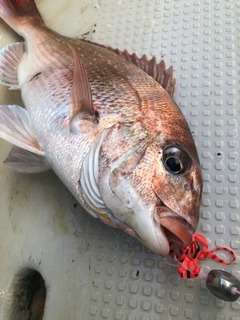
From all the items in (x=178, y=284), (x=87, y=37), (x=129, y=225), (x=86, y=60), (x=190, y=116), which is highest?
(x=86, y=60)

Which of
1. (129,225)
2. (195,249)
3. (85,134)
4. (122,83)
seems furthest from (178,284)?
(122,83)

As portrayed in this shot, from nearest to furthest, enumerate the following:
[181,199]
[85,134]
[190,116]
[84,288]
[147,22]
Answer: [181,199], [85,134], [84,288], [190,116], [147,22]

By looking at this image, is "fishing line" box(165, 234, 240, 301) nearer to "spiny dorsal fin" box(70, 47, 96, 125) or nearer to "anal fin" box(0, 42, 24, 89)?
"spiny dorsal fin" box(70, 47, 96, 125)

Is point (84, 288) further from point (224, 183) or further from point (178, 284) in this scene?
point (224, 183)

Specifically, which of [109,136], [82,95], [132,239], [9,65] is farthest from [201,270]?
[9,65]

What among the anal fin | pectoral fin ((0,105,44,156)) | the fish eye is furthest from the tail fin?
the fish eye

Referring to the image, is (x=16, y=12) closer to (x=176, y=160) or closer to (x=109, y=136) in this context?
(x=109, y=136)

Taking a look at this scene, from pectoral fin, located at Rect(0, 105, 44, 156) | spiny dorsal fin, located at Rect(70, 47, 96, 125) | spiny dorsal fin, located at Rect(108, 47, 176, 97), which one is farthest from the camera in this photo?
spiny dorsal fin, located at Rect(108, 47, 176, 97)
